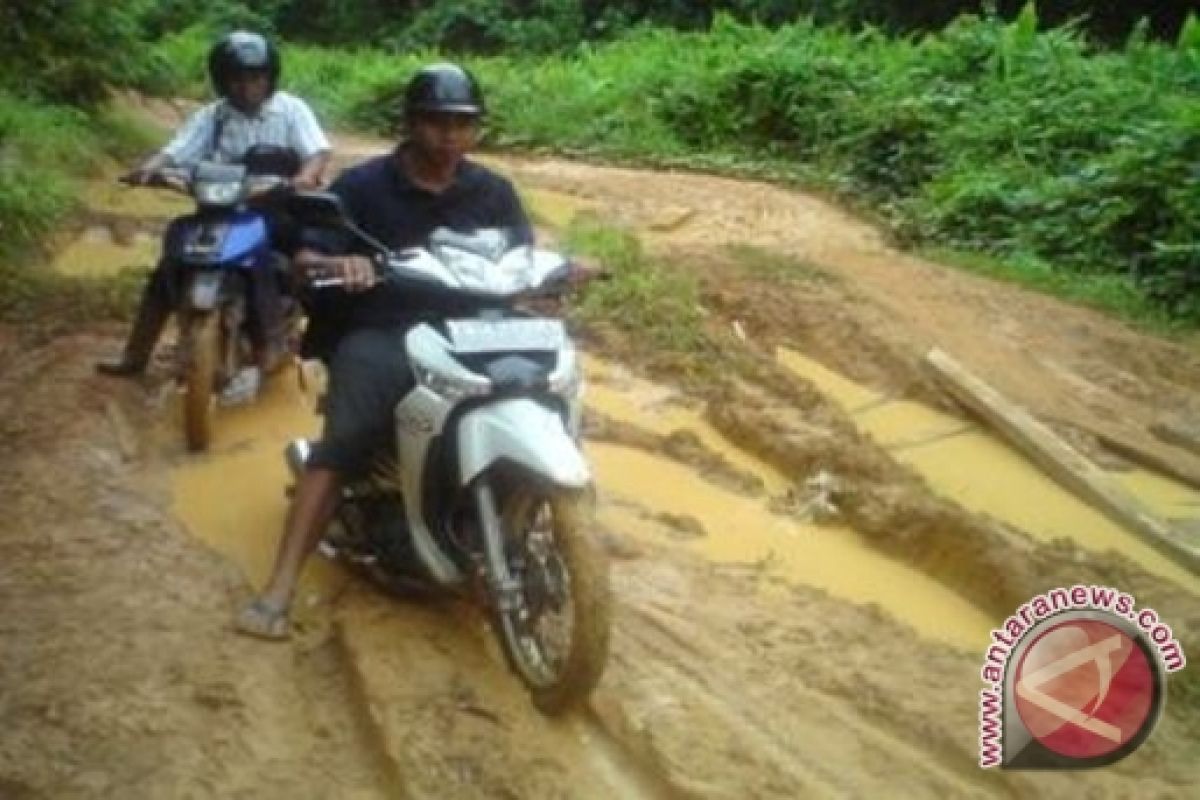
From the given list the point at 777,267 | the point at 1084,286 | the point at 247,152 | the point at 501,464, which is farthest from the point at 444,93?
the point at 1084,286

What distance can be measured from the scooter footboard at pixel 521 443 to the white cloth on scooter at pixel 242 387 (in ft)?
7.78

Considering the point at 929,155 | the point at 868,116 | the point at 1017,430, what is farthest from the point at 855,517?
the point at 868,116

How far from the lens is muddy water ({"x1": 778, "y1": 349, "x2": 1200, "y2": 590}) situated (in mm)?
5422

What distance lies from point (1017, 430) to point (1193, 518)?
885 millimetres

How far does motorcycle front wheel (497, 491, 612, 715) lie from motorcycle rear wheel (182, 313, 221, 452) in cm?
208

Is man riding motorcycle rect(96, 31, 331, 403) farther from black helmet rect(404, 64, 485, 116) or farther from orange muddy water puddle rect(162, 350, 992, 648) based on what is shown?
black helmet rect(404, 64, 485, 116)

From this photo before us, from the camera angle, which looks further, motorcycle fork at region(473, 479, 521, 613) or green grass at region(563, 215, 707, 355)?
green grass at region(563, 215, 707, 355)

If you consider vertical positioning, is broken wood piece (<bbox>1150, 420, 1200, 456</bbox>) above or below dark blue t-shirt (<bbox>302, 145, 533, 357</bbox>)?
below

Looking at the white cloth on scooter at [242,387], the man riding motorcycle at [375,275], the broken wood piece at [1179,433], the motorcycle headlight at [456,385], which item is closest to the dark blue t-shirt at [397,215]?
the man riding motorcycle at [375,275]

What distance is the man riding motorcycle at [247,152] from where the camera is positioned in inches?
231

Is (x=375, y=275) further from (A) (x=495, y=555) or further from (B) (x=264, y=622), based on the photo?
(B) (x=264, y=622)

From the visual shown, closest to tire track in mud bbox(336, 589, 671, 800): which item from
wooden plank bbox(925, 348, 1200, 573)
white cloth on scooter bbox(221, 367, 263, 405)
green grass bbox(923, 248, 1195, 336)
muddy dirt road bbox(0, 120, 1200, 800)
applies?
muddy dirt road bbox(0, 120, 1200, 800)

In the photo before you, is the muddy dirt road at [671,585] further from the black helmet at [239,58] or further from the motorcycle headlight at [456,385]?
the black helmet at [239,58]

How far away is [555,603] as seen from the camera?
373cm
